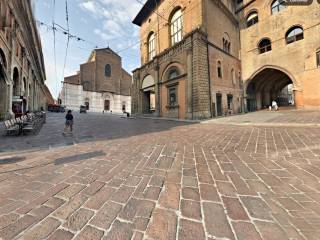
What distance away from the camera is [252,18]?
22.4 metres

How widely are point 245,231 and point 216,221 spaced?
266 mm

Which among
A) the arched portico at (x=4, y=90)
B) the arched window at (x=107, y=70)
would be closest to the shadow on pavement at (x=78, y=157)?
the arched portico at (x=4, y=90)

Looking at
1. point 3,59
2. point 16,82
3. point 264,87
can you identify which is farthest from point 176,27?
point 16,82

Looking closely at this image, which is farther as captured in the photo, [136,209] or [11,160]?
[11,160]

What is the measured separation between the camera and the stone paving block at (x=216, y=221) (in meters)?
1.57

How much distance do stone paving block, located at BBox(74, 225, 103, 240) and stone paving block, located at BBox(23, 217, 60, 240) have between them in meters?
0.30

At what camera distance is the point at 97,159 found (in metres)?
3.84

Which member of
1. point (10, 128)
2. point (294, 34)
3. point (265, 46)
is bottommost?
point (10, 128)

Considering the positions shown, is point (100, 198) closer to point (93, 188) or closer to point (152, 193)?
point (93, 188)

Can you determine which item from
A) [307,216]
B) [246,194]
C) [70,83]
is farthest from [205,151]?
[70,83]

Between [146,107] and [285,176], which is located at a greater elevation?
[146,107]

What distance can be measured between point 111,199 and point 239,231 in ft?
4.88

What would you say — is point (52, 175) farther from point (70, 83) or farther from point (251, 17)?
point (70, 83)

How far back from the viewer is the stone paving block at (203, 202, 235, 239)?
157 centimetres
